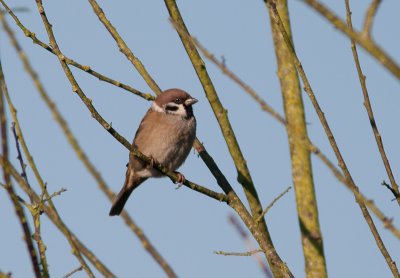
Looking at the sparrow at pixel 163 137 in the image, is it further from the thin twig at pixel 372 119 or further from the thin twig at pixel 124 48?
the thin twig at pixel 372 119

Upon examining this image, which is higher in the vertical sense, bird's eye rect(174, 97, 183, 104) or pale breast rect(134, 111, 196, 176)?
bird's eye rect(174, 97, 183, 104)

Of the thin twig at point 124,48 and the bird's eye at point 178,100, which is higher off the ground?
the bird's eye at point 178,100

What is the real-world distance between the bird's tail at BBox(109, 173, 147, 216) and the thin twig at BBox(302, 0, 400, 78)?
5.46 metres

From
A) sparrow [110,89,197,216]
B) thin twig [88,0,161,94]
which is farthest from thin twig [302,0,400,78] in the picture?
sparrow [110,89,197,216]

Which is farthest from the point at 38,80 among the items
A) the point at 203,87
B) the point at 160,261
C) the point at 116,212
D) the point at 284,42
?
the point at 116,212

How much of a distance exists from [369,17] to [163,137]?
4.92m

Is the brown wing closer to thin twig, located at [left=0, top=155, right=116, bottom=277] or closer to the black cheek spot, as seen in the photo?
the black cheek spot

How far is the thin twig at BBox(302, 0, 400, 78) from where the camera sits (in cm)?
170

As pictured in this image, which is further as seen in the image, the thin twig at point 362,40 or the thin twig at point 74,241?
the thin twig at point 74,241

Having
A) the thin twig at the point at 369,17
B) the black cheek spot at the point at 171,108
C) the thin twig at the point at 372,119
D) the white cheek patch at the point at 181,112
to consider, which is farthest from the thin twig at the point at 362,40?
the black cheek spot at the point at 171,108

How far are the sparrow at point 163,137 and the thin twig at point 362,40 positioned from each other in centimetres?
476

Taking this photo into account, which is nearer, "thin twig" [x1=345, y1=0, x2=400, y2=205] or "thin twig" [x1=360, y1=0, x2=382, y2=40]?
"thin twig" [x1=360, y1=0, x2=382, y2=40]

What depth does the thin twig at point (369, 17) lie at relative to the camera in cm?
185

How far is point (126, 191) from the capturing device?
7.31 m
